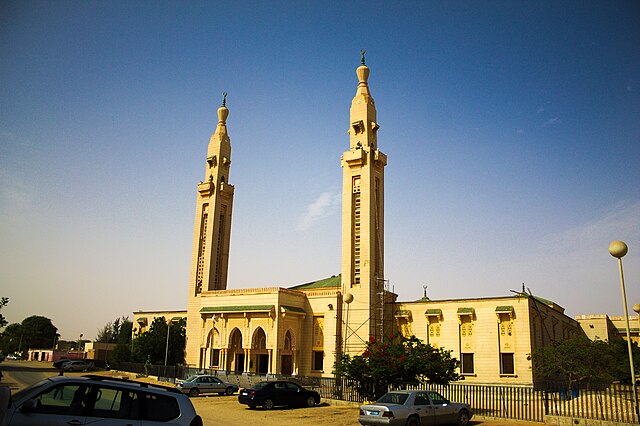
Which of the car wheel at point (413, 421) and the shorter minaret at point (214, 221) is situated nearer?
the car wheel at point (413, 421)

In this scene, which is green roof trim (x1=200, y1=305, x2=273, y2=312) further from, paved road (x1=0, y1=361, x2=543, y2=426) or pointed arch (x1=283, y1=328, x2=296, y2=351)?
paved road (x1=0, y1=361, x2=543, y2=426)

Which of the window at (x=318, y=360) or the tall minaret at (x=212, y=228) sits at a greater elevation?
the tall minaret at (x=212, y=228)

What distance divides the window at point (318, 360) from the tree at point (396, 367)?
1727 centimetres

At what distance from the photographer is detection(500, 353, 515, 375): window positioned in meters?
36.9

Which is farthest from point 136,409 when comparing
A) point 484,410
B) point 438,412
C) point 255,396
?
point 484,410

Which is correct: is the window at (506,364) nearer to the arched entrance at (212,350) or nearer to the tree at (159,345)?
the arched entrance at (212,350)

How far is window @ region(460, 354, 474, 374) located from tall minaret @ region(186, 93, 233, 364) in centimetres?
2451

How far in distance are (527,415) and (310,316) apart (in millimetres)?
26115

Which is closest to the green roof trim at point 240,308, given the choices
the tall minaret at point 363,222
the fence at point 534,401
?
the tall minaret at point 363,222

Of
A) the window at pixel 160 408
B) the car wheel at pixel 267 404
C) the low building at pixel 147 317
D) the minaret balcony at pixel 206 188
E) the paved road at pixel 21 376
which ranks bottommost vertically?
the paved road at pixel 21 376

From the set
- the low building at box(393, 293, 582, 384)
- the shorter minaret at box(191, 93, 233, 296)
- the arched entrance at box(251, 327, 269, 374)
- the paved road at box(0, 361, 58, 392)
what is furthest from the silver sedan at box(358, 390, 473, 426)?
the shorter minaret at box(191, 93, 233, 296)

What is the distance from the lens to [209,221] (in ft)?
173

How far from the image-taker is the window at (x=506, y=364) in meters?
36.9

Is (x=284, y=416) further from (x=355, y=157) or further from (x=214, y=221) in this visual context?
(x=214, y=221)
